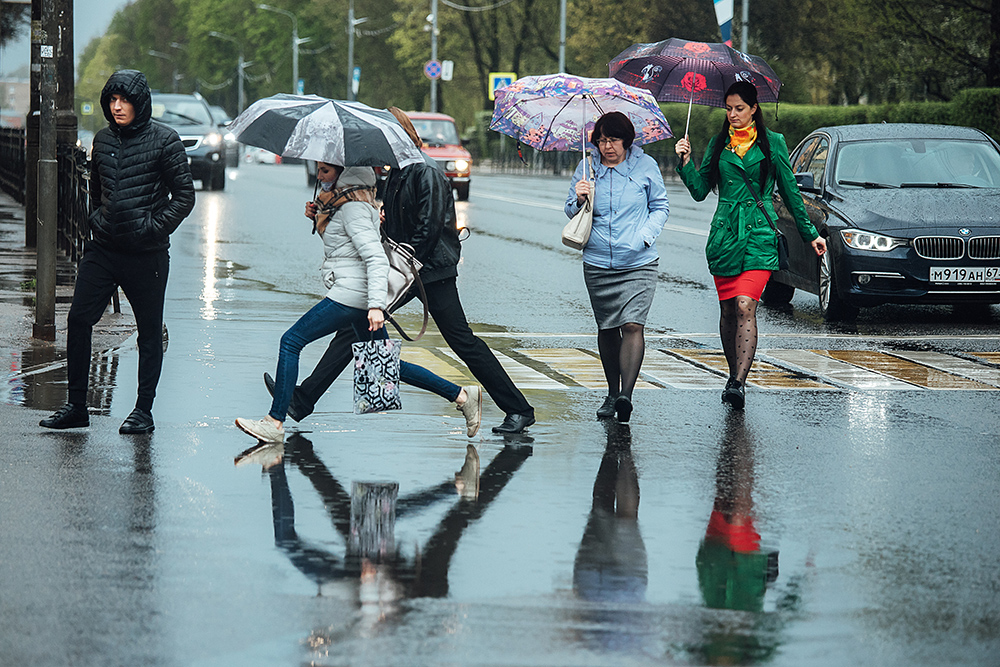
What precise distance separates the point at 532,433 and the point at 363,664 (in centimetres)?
391

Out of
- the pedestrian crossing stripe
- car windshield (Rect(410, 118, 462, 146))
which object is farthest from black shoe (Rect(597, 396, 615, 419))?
car windshield (Rect(410, 118, 462, 146))

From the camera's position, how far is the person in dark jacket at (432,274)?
785 cm

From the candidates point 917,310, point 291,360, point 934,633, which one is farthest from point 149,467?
point 917,310

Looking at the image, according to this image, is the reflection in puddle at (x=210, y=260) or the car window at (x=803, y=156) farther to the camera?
the car window at (x=803, y=156)

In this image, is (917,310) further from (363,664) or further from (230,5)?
(230,5)

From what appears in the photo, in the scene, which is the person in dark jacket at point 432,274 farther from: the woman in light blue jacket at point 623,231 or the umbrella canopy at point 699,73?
the umbrella canopy at point 699,73

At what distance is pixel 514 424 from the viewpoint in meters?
8.38

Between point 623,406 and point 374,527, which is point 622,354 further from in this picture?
point 374,527

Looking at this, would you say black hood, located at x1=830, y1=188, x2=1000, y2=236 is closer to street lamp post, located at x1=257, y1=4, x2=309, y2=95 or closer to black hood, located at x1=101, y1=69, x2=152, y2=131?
black hood, located at x1=101, y1=69, x2=152, y2=131

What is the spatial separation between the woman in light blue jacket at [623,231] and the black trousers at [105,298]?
2.23 meters

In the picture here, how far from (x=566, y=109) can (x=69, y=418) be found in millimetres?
3190

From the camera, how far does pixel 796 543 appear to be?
611 centimetres

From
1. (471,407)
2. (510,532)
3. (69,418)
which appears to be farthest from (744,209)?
(69,418)

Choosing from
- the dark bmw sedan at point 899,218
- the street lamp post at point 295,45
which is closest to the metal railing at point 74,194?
the dark bmw sedan at point 899,218
